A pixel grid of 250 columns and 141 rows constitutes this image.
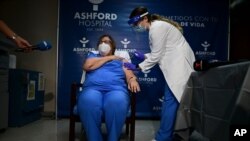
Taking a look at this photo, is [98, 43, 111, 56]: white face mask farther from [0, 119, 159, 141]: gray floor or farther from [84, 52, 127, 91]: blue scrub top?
[0, 119, 159, 141]: gray floor

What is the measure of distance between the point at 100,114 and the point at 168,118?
725 mm

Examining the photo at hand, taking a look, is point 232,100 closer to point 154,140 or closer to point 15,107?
point 154,140

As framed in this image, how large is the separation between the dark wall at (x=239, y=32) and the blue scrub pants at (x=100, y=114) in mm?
2770

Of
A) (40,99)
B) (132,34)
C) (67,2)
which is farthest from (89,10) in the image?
(40,99)

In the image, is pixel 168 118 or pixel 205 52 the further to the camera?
pixel 205 52

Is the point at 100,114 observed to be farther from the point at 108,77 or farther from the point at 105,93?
the point at 108,77

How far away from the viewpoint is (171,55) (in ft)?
8.57

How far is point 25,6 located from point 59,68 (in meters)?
1.07

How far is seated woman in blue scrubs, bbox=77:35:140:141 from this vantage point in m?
2.10

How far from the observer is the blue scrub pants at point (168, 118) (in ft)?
8.32

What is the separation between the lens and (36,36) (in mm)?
4188

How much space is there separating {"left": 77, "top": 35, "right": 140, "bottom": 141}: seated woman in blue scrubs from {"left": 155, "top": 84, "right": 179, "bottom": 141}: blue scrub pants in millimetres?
430

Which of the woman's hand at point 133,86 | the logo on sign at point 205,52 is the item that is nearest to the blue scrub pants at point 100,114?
the woman's hand at point 133,86

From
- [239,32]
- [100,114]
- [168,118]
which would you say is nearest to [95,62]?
[100,114]
